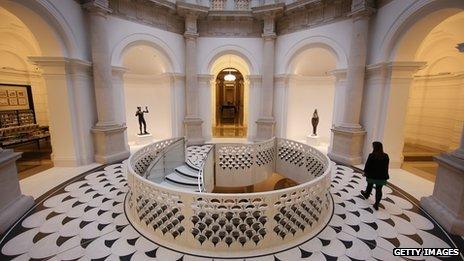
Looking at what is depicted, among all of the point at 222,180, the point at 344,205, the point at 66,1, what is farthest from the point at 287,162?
the point at 66,1

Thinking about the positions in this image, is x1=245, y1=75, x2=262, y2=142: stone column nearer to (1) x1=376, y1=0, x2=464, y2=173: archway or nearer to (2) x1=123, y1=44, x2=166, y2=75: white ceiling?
(2) x1=123, y1=44, x2=166, y2=75: white ceiling

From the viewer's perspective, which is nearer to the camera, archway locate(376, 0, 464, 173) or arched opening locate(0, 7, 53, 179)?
archway locate(376, 0, 464, 173)

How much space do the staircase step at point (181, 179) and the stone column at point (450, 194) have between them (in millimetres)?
5182

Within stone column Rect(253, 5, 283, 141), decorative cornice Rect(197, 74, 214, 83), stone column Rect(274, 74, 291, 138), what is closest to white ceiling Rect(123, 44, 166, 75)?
decorative cornice Rect(197, 74, 214, 83)

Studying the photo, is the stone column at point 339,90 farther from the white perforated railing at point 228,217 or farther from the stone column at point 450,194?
the white perforated railing at point 228,217

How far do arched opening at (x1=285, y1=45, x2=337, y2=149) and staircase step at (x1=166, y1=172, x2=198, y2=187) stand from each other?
18.6ft

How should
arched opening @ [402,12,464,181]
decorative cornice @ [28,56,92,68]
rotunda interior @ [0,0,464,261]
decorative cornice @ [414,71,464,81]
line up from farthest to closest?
decorative cornice @ [414,71,464,81], arched opening @ [402,12,464,181], decorative cornice @ [28,56,92,68], rotunda interior @ [0,0,464,261]

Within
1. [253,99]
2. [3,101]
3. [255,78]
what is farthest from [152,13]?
[3,101]

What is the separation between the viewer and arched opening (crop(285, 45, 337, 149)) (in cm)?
976

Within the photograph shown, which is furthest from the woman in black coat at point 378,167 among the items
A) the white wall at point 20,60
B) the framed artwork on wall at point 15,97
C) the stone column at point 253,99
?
the framed artwork on wall at point 15,97

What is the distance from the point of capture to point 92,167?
661cm

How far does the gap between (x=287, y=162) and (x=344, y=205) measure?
2827 mm

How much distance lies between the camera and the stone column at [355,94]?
654cm

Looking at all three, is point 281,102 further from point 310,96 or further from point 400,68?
point 400,68
